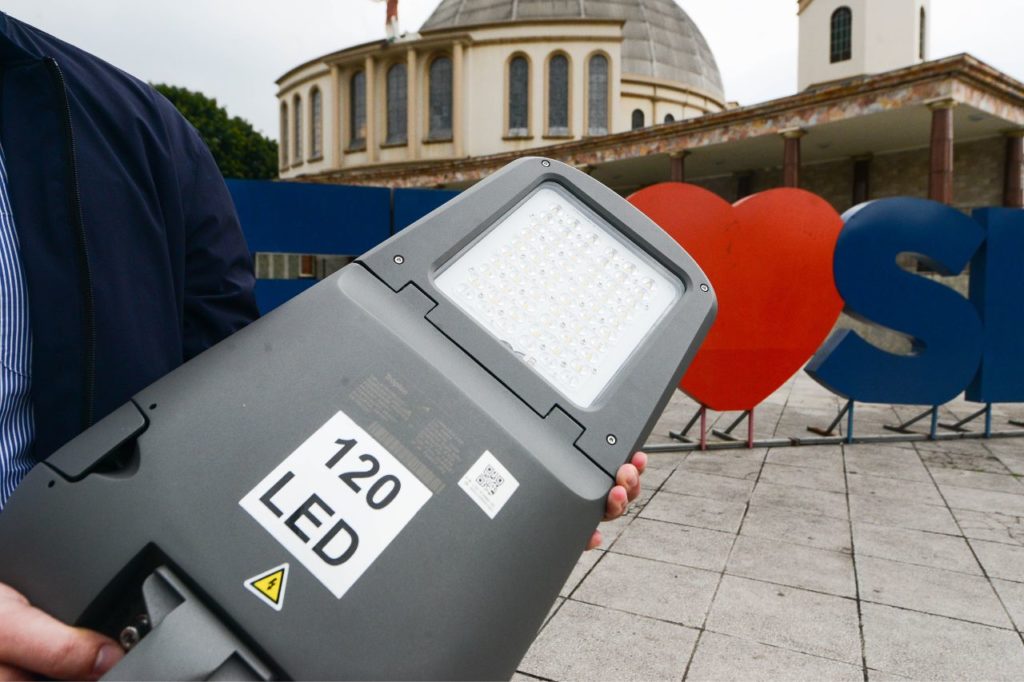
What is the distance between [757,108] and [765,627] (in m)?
14.3

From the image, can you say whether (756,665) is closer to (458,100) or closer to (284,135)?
(458,100)

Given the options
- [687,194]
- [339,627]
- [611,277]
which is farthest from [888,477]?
[339,627]

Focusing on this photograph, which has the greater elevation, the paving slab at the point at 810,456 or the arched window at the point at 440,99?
the arched window at the point at 440,99

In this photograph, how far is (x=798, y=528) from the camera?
3.99 meters

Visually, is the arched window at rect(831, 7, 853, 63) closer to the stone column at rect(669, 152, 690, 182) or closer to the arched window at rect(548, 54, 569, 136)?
the arched window at rect(548, 54, 569, 136)

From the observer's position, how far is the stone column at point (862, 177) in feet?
61.2

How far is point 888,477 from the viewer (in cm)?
512

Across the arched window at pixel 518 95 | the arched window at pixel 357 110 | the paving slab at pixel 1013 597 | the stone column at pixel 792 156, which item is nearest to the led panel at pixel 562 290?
the paving slab at pixel 1013 597

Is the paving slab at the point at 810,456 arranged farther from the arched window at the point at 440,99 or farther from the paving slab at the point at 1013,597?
the arched window at the point at 440,99

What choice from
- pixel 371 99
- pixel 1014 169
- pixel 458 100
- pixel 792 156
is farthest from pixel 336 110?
pixel 1014 169

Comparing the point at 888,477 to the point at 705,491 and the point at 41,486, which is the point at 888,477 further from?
the point at 41,486

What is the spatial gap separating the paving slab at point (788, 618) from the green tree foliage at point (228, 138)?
109 feet

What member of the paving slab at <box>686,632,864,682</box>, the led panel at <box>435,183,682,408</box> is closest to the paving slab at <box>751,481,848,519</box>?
the paving slab at <box>686,632,864,682</box>

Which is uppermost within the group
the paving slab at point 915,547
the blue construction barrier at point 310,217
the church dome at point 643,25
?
the church dome at point 643,25
